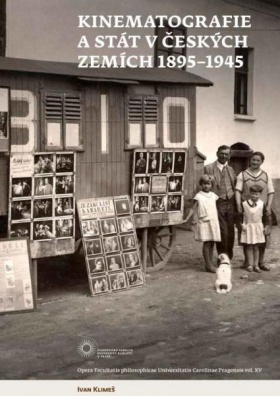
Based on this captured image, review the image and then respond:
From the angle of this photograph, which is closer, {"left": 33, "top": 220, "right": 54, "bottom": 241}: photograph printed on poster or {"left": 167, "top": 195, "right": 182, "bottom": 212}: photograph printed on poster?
{"left": 33, "top": 220, "right": 54, "bottom": 241}: photograph printed on poster

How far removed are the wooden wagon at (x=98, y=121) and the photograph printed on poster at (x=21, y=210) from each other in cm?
10

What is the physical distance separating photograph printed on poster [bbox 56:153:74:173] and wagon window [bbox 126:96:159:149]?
90 cm

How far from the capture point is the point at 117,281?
7.18m

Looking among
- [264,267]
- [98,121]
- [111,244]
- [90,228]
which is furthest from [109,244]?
[264,267]

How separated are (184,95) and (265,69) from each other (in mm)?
6571

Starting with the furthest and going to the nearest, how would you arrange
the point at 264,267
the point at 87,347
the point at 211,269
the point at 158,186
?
the point at 264,267 < the point at 211,269 < the point at 158,186 < the point at 87,347

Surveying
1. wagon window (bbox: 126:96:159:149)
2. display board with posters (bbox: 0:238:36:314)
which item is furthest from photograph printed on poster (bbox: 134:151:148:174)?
display board with posters (bbox: 0:238:36:314)

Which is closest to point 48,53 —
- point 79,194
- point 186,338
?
point 79,194

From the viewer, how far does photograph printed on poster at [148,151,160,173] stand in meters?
7.55

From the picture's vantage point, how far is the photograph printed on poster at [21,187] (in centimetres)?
632

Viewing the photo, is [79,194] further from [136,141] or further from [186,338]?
[186,338]

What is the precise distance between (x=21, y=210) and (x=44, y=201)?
300mm

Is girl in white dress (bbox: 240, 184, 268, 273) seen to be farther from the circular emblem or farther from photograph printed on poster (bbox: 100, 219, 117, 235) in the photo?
the circular emblem

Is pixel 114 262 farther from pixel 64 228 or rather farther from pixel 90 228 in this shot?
pixel 64 228
